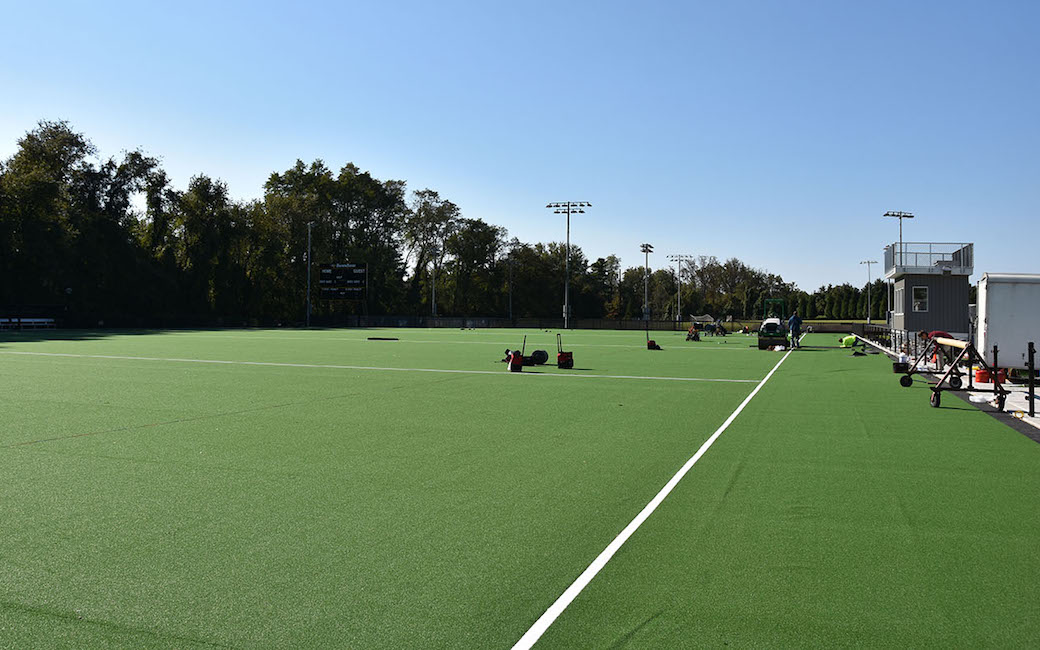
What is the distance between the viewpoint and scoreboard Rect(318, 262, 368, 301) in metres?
68.3

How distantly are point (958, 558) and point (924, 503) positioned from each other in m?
1.73

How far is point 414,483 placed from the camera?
779cm

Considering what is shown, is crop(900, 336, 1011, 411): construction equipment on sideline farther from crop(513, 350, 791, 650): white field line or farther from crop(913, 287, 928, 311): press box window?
crop(913, 287, 928, 311): press box window

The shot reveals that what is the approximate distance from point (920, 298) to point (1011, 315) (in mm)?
19390

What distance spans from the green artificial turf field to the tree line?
62178mm

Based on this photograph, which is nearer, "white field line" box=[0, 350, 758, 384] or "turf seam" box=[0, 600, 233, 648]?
"turf seam" box=[0, 600, 233, 648]

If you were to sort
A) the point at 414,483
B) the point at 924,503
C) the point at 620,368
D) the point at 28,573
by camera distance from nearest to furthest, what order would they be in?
the point at 28,573, the point at 924,503, the point at 414,483, the point at 620,368

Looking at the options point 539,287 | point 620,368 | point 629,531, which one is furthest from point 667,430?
point 539,287

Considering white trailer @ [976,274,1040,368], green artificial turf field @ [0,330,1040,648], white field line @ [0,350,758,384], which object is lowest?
Result: green artificial turf field @ [0,330,1040,648]

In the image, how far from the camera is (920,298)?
36125 millimetres

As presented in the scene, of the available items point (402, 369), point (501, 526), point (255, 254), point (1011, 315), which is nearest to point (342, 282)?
point (255, 254)

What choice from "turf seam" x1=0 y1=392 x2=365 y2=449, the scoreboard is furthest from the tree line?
"turf seam" x1=0 y1=392 x2=365 y2=449

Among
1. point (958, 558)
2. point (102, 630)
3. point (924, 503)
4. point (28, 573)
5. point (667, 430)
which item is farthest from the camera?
point (667, 430)

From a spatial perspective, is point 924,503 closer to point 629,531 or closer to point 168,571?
point 629,531
